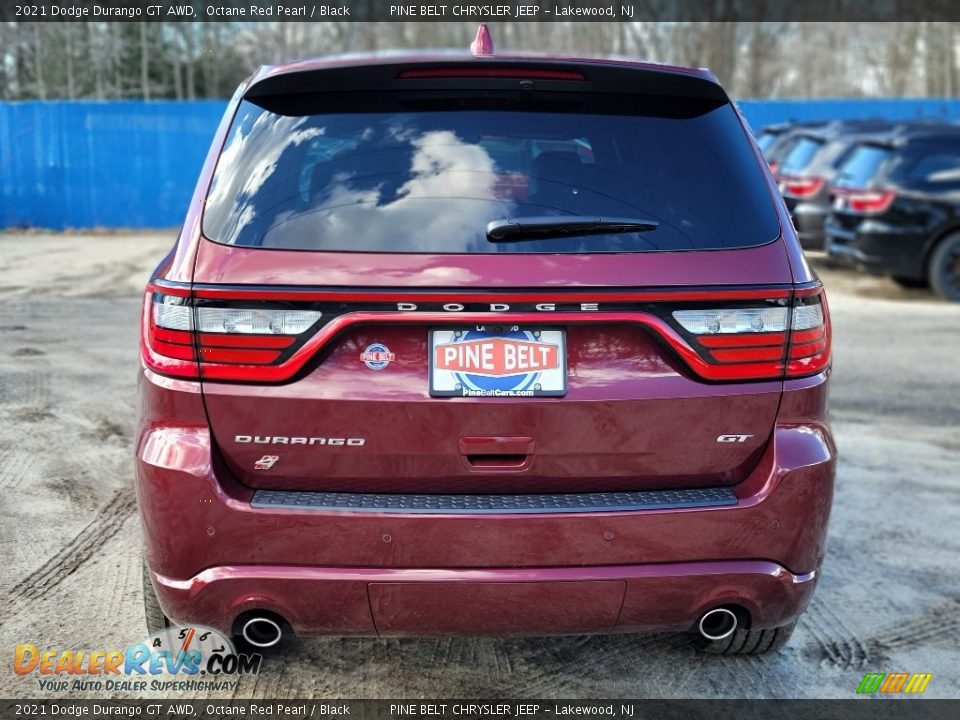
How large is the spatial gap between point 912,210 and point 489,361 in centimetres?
1079

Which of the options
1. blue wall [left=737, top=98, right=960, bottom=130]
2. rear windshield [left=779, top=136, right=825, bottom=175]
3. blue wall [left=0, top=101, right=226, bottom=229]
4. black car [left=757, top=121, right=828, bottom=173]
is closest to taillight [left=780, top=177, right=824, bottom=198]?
rear windshield [left=779, top=136, right=825, bottom=175]

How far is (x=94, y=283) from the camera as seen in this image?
12227mm

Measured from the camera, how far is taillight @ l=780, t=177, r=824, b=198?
14.2 metres

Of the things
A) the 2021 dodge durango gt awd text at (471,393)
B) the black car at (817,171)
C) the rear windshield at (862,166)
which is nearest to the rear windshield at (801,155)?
the black car at (817,171)

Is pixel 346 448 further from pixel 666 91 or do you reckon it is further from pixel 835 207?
pixel 835 207

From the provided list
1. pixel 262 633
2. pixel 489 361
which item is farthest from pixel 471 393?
pixel 262 633

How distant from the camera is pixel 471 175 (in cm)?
267

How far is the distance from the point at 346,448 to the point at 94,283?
10.7 metres

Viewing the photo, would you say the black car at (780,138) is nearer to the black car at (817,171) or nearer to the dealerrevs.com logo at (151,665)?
the black car at (817,171)

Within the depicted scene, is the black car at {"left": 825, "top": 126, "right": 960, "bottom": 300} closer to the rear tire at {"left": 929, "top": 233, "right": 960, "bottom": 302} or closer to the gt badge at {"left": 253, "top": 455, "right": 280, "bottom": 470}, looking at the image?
the rear tire at {"left": 929, "top": 233, "right": 960, "bottom": 302}

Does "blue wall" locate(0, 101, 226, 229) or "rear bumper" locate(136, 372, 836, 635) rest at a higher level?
"rear bumper" locate(136, 372, 836, 635)

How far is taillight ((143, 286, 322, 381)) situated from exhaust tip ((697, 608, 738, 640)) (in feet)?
4.42

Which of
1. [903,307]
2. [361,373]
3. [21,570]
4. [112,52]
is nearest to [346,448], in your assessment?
[361,373]

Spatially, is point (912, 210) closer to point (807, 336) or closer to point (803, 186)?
point (803, 186)
